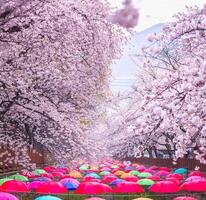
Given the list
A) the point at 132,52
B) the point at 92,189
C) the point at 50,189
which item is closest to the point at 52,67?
the point at 50,189

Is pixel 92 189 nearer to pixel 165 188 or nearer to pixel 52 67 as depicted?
pixel 165 188

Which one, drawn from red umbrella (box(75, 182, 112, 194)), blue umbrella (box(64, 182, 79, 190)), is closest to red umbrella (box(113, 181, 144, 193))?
red umbrella (box(75, 182, 112, 194))

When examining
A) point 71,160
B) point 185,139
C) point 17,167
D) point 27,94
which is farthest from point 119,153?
point 185,139

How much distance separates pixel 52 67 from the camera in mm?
16297

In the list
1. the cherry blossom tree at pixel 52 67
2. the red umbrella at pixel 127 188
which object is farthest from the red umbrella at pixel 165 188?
the cherry blossom tree at pixel 52 67

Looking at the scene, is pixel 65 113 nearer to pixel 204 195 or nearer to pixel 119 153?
pixel 204 195

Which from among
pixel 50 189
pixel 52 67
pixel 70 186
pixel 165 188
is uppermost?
pixel 52 67

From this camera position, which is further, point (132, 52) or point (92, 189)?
point (132, 52)

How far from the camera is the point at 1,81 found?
1391cm

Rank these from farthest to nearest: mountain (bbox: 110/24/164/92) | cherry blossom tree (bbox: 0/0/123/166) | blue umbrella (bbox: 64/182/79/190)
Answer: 1. blue umbrella (bbox: 64/182/79/190)
2. cherry blossom tree (bbox: 0/0/123/166)
3. mountain (bbox: 110/24/164/92)

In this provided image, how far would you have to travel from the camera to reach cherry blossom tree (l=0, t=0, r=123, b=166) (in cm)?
1370

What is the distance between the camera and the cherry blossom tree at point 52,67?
45.0 feet

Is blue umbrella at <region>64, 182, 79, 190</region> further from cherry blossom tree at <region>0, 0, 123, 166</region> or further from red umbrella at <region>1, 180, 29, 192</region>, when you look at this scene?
Result: red umbrella at <region>1, 180, 29, 192</region>

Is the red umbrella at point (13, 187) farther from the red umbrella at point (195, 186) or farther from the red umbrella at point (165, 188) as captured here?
the red umbrella at point (195, 186)
